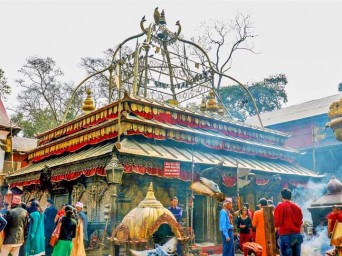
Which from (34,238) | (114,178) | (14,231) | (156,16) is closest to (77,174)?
(114,178)

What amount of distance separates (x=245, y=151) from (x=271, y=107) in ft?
79.4

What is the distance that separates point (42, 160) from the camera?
15156mm

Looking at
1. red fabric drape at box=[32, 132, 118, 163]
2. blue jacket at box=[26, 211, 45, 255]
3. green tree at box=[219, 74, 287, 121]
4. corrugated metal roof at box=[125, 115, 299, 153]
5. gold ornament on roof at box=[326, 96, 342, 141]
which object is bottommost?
blue jacket at box=[26, 211, 45, 255]

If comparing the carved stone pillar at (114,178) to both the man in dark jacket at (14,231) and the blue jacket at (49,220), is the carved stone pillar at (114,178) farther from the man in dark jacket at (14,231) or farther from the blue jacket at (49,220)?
the man in dark jacket at (14,231)

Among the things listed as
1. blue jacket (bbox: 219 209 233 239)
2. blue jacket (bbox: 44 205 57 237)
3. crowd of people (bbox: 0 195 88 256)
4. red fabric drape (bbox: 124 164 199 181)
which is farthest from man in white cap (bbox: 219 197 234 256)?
blue jacket (bbox: 44 205 57 237)

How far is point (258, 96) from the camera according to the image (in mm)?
36438

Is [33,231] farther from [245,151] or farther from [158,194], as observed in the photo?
[245,151]

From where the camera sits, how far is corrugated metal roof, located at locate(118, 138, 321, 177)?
10148mm

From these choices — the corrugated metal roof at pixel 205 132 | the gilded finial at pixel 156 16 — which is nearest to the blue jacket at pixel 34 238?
the corrugated metal roof at pixel 205 132

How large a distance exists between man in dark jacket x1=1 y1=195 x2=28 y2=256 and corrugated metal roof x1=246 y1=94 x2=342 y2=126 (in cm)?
1970

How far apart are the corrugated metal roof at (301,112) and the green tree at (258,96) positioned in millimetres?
7873

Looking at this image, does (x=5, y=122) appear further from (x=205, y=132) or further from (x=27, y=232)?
(x=27, y=232)

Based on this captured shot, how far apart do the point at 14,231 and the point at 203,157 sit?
6.16m

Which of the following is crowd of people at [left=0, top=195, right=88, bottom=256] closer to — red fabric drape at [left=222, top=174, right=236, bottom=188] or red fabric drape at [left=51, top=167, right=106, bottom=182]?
red fabric drape at [left=51, top=167, right=106, bottom=182]
